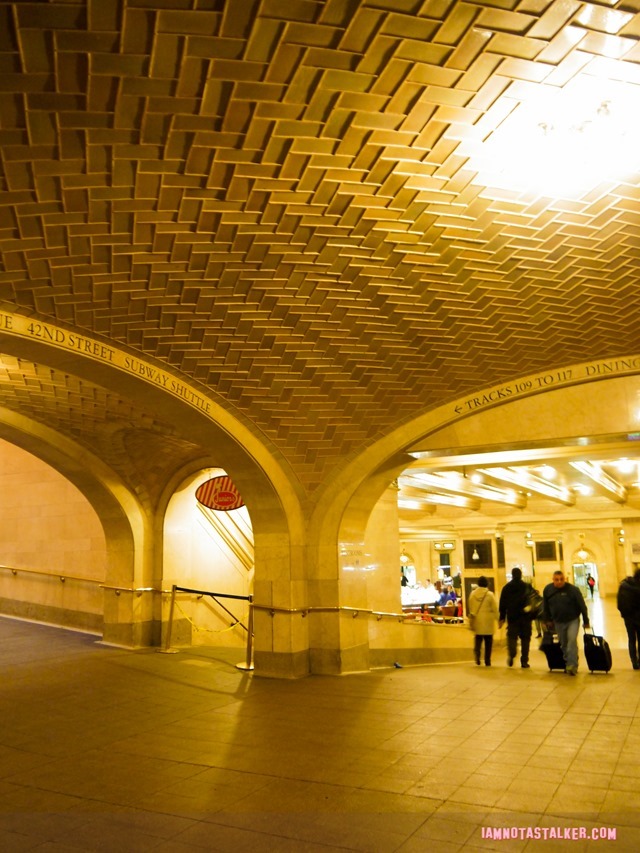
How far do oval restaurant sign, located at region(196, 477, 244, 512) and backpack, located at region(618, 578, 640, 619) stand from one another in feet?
18.0

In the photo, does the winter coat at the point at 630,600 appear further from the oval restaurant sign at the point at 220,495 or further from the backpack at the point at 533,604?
the oval restaurant sign at the point at 220,495

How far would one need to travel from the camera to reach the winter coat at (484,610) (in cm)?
955

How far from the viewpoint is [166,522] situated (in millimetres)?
12227

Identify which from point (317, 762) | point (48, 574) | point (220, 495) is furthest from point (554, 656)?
point (48, 574)

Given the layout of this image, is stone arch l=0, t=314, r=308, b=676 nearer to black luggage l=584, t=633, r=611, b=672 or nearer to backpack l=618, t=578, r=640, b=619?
black luggage l=584, t=633, r=611, b=672

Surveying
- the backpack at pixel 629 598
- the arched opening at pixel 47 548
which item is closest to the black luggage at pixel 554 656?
the backpack at pixel 629 598

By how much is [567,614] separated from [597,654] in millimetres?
619

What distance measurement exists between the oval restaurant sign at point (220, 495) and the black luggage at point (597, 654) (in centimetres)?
527

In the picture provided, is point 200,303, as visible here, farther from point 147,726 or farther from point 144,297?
point 147,726

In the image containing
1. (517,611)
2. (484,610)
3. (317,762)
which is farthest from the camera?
(484,610)

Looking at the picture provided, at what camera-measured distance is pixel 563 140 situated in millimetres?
4484

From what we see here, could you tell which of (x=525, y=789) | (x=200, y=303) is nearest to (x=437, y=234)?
(x=200, y=303)

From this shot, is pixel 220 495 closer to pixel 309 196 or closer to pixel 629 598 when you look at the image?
pixel 629 598

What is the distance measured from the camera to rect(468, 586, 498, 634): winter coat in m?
9.55
